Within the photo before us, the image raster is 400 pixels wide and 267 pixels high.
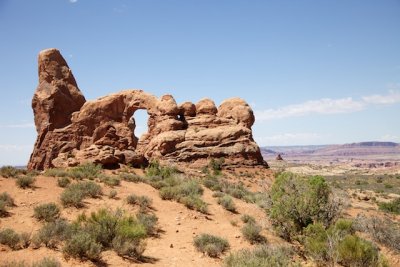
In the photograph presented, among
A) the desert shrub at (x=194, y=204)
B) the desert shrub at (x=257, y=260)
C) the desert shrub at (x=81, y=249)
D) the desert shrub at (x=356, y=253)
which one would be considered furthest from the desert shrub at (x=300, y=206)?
the desert shrub at (x=81, y=249)

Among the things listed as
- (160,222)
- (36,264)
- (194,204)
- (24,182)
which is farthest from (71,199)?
(36,264)

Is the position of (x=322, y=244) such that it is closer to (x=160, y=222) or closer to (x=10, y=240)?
(x=160, y=222)

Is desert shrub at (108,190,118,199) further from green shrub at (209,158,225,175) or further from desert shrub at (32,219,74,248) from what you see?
green shrub at (209,158,225,175)

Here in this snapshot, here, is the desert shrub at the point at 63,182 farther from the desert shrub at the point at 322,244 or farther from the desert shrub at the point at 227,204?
the desert shrub at the point at 322,244

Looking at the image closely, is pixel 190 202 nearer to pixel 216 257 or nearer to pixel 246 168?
pixel 216 257

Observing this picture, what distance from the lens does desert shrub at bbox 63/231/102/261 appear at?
7.88 m

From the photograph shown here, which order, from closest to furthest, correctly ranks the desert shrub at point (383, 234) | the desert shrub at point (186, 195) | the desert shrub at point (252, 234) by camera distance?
the desert shrub at point (252, 234)
the desert shrub at point (383, 234)
the desert shrub at point (186, 195)

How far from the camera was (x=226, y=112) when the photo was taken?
40.2m

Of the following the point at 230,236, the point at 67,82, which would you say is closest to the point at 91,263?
the point at 230,236

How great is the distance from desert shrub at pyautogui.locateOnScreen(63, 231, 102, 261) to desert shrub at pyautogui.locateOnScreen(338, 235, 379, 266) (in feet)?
21.1

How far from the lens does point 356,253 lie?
26.3 feet

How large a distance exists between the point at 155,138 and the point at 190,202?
21931 millimetres

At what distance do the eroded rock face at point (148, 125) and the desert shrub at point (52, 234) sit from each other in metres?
24.3

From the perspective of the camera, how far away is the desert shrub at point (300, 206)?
1128 cm
